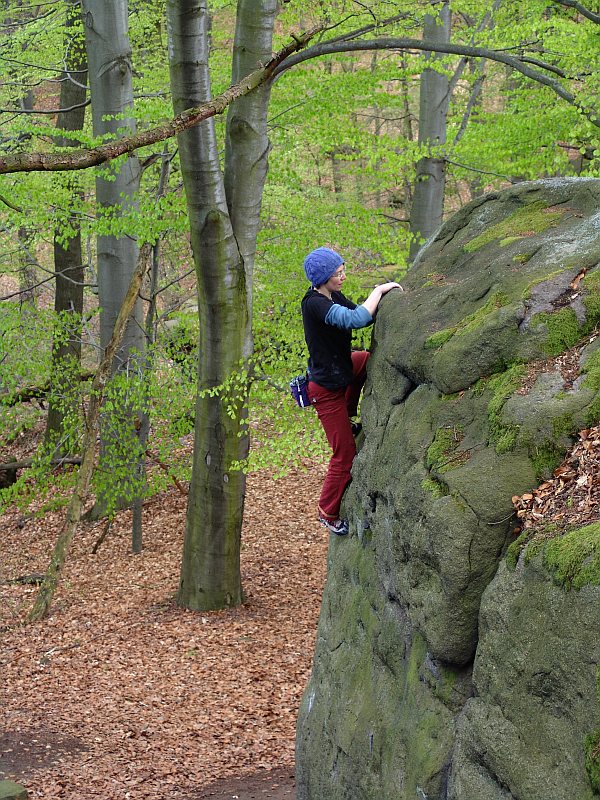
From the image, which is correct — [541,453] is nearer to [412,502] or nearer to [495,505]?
[495,505]

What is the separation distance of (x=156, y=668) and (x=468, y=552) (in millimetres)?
7260

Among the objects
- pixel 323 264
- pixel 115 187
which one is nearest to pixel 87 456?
pixel 115 187

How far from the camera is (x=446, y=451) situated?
468 centimetres

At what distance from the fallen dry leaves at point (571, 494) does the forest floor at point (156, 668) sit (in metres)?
4.72

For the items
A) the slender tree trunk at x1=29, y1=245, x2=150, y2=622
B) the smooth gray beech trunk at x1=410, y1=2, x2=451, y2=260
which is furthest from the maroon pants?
the smooth gray beech trunk at x1=410, y1=2, x2=451, y2=260

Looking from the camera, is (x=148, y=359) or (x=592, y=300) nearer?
(x=592, y=300)

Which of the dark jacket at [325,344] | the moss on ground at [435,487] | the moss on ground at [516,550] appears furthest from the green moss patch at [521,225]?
the moss on ground at [516,550]

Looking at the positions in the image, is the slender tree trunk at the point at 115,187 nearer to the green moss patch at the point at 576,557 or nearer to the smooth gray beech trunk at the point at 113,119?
the smooth gray beech trunk at the point at 113,119

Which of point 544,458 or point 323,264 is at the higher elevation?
point 323,264

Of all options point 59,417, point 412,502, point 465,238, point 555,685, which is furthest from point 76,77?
point 555,685

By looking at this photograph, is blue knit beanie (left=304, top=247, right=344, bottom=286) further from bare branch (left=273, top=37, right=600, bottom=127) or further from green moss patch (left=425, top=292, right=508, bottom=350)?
bare branch (left=273, top=37, right=600, bottom=127)

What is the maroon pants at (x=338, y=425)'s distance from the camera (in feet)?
20.1

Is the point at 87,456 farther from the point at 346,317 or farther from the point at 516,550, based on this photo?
the point at 516,550

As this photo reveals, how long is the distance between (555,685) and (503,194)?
3707 millimetres
